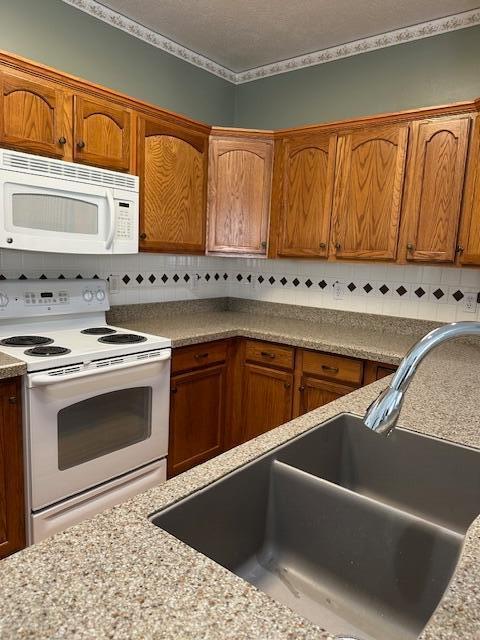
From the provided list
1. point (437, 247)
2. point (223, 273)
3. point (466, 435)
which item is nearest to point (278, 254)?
point (223, 273)

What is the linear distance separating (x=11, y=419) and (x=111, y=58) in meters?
2.10

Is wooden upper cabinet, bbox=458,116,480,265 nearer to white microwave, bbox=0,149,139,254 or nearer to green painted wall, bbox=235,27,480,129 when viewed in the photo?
green painted wall, bbox=235,27,480,129

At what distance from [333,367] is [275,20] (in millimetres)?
1993

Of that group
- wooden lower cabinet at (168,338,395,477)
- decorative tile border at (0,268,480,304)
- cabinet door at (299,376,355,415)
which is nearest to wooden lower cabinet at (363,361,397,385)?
wooden lower cabinet at (168,338,395,477)

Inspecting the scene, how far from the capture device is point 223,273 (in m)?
3.63

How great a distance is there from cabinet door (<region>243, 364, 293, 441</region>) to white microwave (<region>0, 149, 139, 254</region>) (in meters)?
1.04

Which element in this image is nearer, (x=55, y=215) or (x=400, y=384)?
(x=400, y=384)

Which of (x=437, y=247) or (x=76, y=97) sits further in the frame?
(x=437, y=247)

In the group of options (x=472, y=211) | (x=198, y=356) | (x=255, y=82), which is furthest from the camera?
(x=255, y=82)

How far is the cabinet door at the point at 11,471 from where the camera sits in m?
1.75

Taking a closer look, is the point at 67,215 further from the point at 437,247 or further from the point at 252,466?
the point at 437,247

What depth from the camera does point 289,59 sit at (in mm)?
3135

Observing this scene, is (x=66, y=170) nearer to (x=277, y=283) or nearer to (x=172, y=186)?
(x=172, y=186)

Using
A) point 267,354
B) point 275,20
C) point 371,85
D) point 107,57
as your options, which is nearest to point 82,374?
point 267,354
